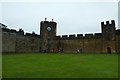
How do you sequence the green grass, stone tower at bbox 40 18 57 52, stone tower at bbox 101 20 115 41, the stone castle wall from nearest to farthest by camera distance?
the green grass < the stone castle wall < stone tower at bbox 101 20 115 41 < stone tower at bbox 40 18 57 52

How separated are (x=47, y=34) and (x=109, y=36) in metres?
11.2

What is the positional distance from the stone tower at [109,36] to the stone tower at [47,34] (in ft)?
31.1

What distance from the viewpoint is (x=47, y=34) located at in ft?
137

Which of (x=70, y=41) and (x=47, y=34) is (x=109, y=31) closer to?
(x=70, y=41)

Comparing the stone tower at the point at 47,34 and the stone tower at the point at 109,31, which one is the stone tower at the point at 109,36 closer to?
the stone tower at the point at 109,31

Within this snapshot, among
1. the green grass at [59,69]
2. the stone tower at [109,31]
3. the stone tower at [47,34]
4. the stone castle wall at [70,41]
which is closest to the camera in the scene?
the green grass at [59,69]

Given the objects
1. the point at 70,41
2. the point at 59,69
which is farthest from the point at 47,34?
the point at 59,69

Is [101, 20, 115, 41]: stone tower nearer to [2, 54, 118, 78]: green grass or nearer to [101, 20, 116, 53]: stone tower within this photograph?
Result: [101, 20, 116, 53]: stone tower

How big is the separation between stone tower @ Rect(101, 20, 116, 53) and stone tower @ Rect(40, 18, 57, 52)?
9.49m

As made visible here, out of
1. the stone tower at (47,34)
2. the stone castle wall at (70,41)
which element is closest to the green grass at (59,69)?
the stone castle wall at (70,41)

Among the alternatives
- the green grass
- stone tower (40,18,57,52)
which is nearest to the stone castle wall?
stone tower (40,18,57,52)

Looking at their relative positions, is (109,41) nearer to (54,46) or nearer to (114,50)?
(114,50)

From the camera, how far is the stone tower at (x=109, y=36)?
3797 cm

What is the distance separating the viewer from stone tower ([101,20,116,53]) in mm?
37966
